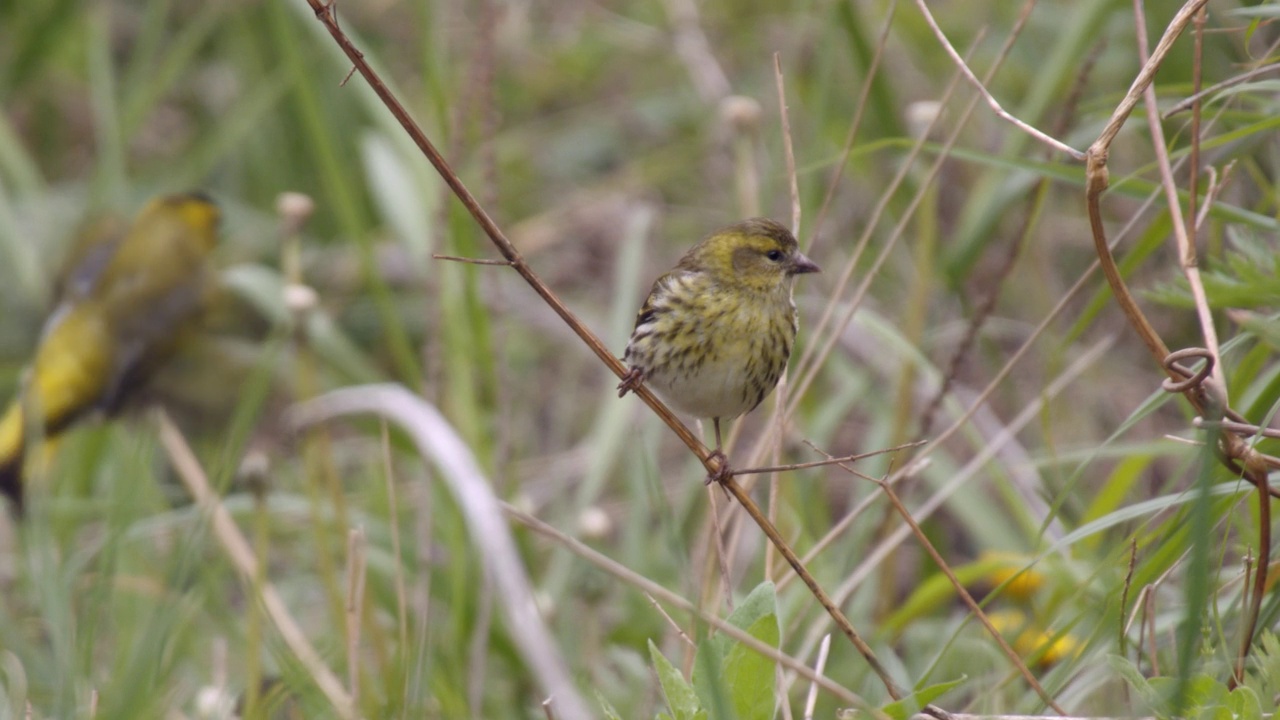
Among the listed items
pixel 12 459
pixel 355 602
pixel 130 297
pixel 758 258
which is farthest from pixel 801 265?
pixel 130 297

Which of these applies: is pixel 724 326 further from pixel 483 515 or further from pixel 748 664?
pixel 748 664

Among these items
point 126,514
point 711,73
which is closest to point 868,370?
point 711,73

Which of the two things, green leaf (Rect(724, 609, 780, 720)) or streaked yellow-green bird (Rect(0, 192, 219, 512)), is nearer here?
green leaf (Rect(724, 609, 780, 720))

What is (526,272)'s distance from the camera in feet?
5.53

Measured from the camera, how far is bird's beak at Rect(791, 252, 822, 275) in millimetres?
2494

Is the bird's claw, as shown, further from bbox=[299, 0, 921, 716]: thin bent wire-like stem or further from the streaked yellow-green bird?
the streaked yellow-green bird

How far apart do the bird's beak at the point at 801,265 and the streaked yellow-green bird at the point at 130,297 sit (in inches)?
105

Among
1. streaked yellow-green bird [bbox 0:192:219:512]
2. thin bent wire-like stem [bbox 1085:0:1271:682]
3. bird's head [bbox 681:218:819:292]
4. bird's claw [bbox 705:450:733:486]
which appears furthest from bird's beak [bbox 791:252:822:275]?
streaked yellow-green bird [bbox 0:192:219:512]

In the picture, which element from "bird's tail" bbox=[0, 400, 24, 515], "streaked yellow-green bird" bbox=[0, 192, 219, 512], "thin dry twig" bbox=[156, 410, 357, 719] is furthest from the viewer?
"streaked yellow-green bird" bbox=[0, 192, 219, 512]

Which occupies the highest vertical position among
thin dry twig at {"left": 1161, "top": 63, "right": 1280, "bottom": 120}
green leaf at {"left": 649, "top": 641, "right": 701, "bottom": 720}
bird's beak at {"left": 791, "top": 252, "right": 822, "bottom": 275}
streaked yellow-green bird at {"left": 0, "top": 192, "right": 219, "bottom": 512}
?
streaked yellow-green bird at {"left": 0, "top": 192, "right": 219, "bottom": 512}

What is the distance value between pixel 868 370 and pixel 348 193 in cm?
148

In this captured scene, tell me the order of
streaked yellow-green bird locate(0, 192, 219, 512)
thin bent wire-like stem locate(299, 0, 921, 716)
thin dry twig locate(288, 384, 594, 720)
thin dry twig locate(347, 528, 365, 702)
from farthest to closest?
streaked yellow-green bird locate(0, 192, 219, 512) → thin dry twig locate(347, 528, 365, 702) → thin dry twig locate(288, 384, 594, 720) → thin bent wire-like stem locate(299, 0, 921, 716)

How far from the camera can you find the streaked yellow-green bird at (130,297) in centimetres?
440

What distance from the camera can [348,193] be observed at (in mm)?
3408
